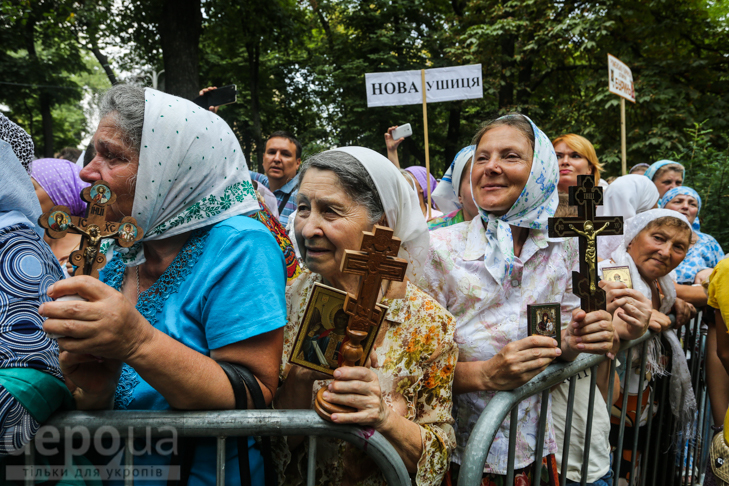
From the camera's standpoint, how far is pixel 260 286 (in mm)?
1361

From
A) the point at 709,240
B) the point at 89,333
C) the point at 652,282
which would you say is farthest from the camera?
the point at 709,240

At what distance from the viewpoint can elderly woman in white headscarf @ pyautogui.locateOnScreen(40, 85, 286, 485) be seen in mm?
1250

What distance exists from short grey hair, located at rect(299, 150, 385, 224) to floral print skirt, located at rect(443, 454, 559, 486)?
1.08 m

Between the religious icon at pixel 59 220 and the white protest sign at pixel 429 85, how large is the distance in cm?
405

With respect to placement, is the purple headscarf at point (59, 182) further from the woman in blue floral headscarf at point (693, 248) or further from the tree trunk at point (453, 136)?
the tree trunk at point (453, 136)

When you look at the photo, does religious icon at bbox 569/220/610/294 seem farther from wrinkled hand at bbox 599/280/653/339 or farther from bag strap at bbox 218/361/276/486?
bag strap at bbox 218/361/276/486

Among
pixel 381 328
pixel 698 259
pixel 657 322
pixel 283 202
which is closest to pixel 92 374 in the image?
pixel 381 328

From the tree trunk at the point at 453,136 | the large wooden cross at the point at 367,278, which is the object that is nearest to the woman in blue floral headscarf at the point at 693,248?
the large wooden cross at the point at 367,278

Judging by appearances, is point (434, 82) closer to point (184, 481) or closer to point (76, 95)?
point (184, 481)

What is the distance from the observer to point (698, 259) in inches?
171

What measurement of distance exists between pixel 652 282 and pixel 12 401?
10.1ft

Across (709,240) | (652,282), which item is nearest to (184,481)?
(652,282)

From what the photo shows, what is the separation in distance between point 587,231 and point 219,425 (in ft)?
4.60

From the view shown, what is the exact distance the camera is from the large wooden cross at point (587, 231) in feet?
5.61
